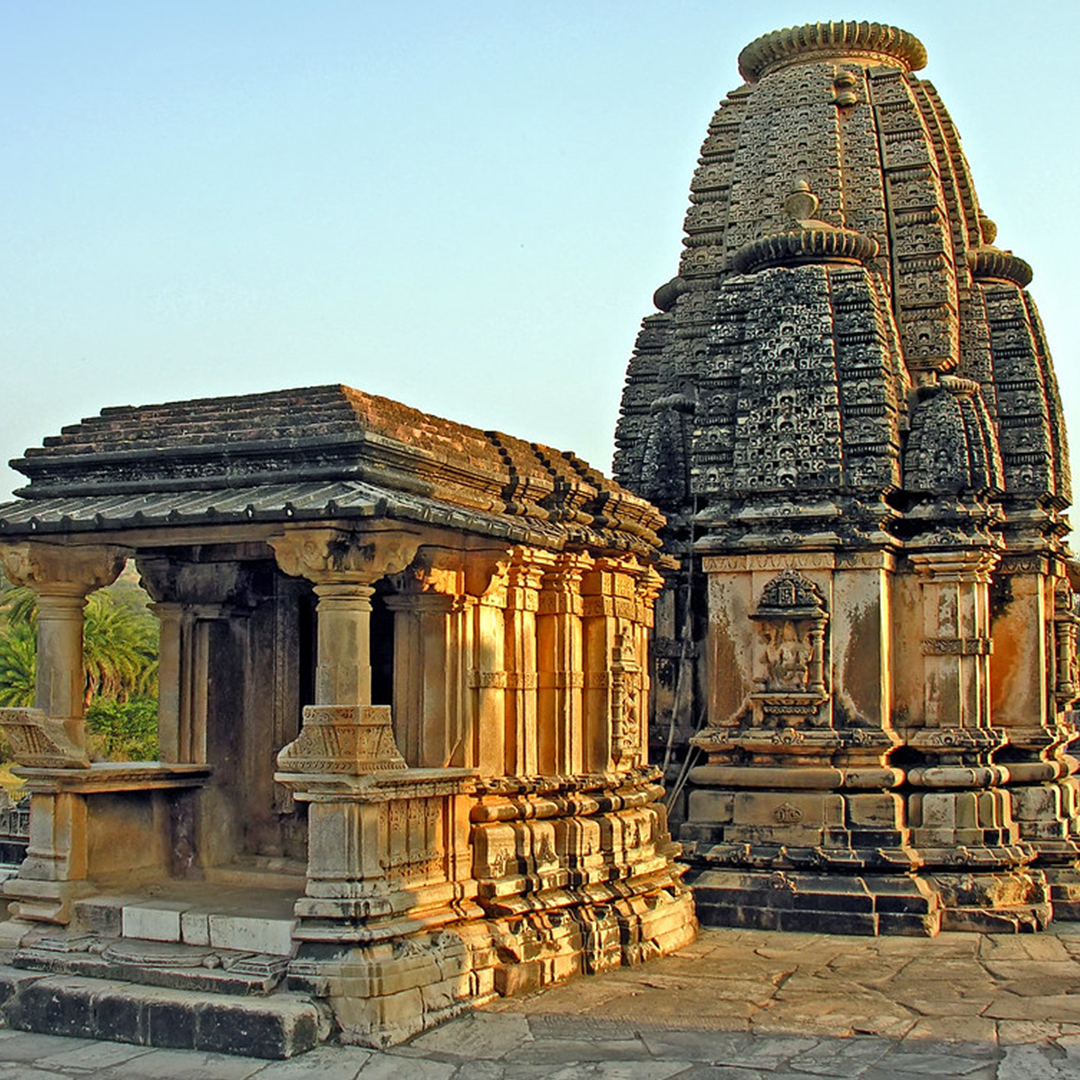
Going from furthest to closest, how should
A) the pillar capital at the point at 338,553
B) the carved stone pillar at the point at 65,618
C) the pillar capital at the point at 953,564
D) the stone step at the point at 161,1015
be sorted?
1. the pillar capital at the point at 953,564
2. the carved stone pillar at the point at 65,618
3. the pillar capital at the point at 338,553
4. the stone step at the point at 161,1015

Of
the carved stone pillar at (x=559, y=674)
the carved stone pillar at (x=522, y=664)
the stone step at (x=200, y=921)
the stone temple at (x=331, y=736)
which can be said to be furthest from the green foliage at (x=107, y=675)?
the stone step at (x=200, y=921)

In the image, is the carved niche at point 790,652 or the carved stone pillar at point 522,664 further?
the carved niche at point 790,652

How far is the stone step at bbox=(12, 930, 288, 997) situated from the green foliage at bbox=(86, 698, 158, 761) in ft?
67.1

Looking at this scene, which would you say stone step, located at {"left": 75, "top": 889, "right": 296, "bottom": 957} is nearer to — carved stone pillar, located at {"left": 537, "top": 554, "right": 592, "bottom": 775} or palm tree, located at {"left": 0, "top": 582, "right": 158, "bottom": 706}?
carved stone pillar, located at {"left": 537, "top": 554, "right": 592, "bottom": 775}

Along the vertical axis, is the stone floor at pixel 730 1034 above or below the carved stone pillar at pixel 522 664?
below

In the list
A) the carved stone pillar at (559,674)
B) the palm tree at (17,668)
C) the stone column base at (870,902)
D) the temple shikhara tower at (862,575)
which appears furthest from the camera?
the palm tree at (17,668)

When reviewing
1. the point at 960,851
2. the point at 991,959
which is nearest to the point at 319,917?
the point at 991,959

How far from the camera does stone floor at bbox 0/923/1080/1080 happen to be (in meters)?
7.41

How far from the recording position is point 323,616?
27.3ft

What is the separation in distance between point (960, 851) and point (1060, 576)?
3.33m

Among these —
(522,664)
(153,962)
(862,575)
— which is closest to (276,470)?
(522,664)

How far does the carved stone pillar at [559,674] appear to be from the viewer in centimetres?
1021

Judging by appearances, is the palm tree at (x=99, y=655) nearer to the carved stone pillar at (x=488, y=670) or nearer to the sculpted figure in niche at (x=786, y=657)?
the sculpted figure in niche at (x=786, y=657)

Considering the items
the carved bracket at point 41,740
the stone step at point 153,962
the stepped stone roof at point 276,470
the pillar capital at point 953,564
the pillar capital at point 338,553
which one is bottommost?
the stone step at point 153,962
